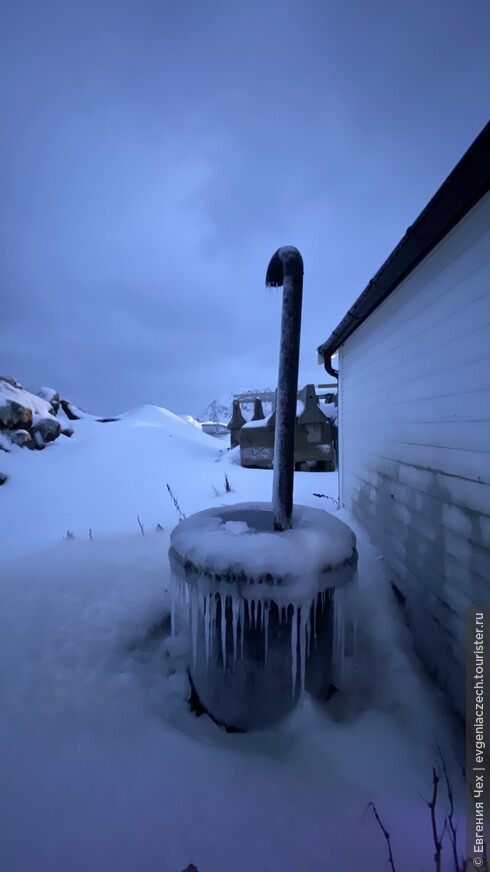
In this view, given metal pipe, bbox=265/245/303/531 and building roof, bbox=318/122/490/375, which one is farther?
metal pipe, bbox=265/245/303/531

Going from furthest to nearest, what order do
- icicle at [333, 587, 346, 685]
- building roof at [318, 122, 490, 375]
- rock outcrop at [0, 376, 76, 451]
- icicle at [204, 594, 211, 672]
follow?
rock outcrop at [0, 376, 76, 451]
icicle at [333, 587, 346, 685]
icicle at [204, 594, 211, 672]
building roof at [318, 122, 490, 375]

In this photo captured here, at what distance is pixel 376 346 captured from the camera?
4.41 m

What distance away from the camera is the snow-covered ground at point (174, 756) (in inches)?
64.7

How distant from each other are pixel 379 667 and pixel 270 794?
1.40 meters

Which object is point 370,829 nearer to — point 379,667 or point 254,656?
point 254,656

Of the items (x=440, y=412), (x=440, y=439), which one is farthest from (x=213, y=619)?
(x=440, y=412)

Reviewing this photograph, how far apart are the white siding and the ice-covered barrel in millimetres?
799

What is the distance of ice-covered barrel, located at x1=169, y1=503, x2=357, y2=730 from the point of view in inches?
77.0

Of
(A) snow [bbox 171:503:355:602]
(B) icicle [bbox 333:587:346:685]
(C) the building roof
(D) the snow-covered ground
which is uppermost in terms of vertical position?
(C) the building roof

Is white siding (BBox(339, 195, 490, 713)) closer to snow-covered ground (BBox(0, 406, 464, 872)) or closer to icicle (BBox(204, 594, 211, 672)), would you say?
snow-covered ground (BBox(0, 406, 464, 872))

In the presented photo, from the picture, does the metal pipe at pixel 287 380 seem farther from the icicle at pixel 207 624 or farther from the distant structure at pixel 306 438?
the distant structure at pixel 306 438

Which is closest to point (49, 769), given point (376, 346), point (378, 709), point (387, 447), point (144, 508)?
point (378, 709)

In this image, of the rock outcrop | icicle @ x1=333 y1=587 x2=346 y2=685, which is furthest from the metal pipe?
the rock outcrop

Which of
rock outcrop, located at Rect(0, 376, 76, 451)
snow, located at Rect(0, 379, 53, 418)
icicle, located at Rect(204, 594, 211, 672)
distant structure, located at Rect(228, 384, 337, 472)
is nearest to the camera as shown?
icicle, located at Rect(204, 594, 211, 672)
